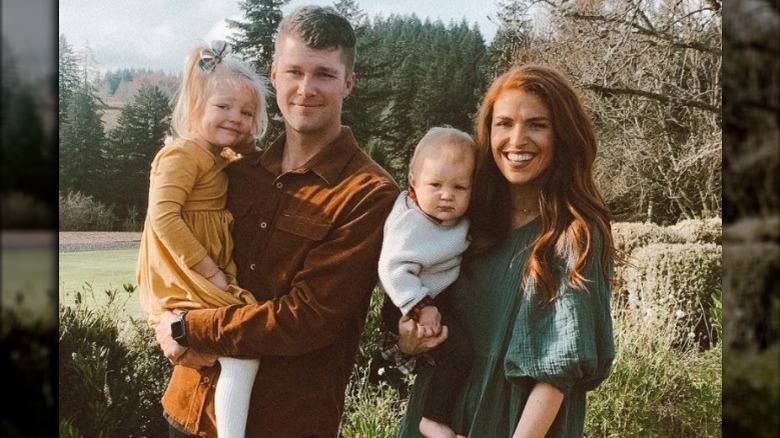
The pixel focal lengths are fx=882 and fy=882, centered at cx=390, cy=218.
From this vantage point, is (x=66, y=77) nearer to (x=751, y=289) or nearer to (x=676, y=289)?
(x=676, y=289)

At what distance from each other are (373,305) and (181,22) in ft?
4.56

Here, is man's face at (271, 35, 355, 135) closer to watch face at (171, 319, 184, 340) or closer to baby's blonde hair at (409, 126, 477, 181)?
baby's blonde hair at (409, 126, 477, 181)

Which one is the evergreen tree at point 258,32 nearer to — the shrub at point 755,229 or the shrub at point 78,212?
the shrub at point 78,212

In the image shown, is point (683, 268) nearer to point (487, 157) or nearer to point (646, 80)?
point (646, 80)

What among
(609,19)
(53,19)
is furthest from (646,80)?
(53,19)

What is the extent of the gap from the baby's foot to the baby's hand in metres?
0.36

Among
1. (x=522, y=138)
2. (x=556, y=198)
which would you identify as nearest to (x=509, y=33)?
(x=522, y=138)

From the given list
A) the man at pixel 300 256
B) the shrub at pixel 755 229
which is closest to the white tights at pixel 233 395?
the man at pixel 300 256

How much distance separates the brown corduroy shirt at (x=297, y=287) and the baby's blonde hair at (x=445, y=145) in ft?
0.53

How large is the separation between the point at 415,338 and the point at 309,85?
1.01 m

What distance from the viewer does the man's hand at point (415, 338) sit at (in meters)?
3.11

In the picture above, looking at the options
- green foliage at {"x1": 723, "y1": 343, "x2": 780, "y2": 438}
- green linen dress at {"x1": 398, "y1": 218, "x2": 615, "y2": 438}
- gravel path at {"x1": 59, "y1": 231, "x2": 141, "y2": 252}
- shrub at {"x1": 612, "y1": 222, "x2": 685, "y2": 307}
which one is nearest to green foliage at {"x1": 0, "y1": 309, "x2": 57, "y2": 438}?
gravel path at {"x1": 59, "y1": 231, "x2": 141, "y2": 252}

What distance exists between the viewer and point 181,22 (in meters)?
3.59

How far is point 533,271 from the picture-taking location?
10.1ft
